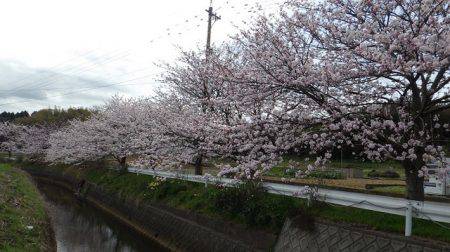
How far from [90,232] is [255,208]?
1223cm

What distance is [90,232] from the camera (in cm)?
2188

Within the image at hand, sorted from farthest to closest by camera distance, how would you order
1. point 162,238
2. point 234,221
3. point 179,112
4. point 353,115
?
point 179,112
point 162,238
point 234,221
point 353,115

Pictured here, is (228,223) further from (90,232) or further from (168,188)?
(90,232)

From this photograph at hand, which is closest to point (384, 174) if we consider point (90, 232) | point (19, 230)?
point (90, 232)

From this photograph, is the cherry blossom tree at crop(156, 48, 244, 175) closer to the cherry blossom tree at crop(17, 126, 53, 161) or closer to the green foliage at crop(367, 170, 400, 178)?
the green foliage at crop(367, 170, 400, 178)

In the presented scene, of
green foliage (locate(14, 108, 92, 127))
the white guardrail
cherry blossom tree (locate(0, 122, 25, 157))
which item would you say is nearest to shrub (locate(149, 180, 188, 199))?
the white guardrail

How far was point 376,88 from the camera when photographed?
9.30 meters

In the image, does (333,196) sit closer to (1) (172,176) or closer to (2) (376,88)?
(2) (376,88)

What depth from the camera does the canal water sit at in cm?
1844

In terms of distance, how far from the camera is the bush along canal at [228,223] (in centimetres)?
928

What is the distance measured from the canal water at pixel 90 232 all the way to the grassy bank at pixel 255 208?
1891mm

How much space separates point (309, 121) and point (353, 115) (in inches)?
36.2

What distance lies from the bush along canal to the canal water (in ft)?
0.17

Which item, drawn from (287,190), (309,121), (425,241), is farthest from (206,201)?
(425,241)
